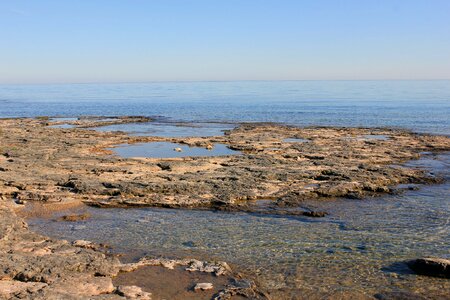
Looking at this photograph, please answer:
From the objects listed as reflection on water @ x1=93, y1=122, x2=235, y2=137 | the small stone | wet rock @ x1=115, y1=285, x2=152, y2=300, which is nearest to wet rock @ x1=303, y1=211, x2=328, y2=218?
the small stone

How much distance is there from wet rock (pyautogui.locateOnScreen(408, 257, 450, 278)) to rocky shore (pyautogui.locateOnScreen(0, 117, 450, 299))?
12.4ft

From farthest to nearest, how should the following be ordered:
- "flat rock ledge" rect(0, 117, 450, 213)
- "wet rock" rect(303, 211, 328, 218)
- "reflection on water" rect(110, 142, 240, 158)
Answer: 1. "reflection on water" rect(110, 142, 240, 158)
2. "flat rock ledge" rect(0, 117, 450, 213)
3. "wet rock" rect(303, 211, 328, 218)

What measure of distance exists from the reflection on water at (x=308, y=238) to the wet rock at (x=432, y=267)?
0.21 metres

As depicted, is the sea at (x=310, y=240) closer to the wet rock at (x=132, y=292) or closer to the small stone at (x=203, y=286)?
the small stone at (x=203, y=286)

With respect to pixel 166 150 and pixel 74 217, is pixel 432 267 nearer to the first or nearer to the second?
pixel 74 217

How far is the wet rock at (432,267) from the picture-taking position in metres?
9.29

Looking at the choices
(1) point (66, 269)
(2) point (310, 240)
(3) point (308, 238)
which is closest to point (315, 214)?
(3) point (308, 238)

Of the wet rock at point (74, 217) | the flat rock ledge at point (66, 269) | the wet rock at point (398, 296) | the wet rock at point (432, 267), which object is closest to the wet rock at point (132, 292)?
the flat rock ledge at point (66, 269)

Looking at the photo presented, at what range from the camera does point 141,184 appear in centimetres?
1617

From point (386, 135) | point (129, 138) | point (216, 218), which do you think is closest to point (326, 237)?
point (216, 218)

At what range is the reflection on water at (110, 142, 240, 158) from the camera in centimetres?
2383

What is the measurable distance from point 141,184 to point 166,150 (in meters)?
9.48

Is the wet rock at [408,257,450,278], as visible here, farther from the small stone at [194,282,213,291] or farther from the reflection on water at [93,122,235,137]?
the reflection on water at [93,122,235,137]

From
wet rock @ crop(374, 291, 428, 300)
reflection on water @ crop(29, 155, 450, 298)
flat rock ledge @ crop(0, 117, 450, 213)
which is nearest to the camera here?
wet rock @ crop(374, 291, 428, 300)
